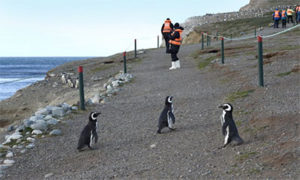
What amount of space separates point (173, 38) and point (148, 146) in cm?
1062

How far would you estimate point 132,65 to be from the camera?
950 inches

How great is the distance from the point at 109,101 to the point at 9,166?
5570 millimetres

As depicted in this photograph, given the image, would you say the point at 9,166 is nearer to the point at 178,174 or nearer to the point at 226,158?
the point at 178,174

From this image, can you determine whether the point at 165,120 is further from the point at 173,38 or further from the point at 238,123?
the point at 173,38

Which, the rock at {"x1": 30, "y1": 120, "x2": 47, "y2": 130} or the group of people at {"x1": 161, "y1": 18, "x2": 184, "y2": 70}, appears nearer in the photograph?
the rock at {"x1": 30, "y1": 120, "x2": 47, "y2": 130}

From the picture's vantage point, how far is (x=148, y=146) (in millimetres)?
8148

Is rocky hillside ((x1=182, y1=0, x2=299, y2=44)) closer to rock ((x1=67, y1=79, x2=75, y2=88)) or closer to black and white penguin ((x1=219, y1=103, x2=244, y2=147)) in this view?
rock ((x1=67, y1=79, x2=75, y2=88))

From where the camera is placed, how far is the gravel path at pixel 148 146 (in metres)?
6.65

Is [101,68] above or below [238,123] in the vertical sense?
above

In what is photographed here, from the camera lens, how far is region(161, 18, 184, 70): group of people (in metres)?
17.9

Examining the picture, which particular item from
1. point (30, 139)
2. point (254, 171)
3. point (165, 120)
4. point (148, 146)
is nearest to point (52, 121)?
point (30, 139)

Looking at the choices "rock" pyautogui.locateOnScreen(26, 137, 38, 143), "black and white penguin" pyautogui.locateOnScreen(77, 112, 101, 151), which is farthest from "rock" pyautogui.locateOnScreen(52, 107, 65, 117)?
"black and white penguin" pyautogui.locateOnScreen(77, 112, 101, 151)

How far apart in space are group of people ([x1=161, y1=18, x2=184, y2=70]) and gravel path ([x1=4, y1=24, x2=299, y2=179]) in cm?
456

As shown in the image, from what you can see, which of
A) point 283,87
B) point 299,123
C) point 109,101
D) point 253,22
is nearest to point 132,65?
point 109,101
